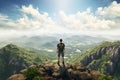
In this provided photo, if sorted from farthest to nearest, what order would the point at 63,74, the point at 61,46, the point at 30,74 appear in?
the point at 63,74, the point at 61,46, the point at 30,74

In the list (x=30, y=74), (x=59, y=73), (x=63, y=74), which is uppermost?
(x=30, y=74)

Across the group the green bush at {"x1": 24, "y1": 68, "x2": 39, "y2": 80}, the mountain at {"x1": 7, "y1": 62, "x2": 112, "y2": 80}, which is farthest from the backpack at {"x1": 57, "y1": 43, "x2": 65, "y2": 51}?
the green bush at {"x1": 24, "y1": 68, "x2": 39, "y2": 80}

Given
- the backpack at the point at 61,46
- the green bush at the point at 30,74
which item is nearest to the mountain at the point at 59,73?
the green bush at the point at 30,74

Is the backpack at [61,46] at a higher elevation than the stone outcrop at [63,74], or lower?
higher

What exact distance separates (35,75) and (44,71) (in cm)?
785

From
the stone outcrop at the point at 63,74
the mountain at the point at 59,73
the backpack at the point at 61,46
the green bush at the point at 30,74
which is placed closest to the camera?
the green bush at the point at 30,74

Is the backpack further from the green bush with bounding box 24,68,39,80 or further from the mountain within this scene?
the green bush with bounding box 24,68,39,80

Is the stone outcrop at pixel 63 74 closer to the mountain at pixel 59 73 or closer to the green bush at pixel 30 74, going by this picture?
the mountain at pixel 59 73

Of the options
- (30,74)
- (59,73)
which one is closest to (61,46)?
(59,73)

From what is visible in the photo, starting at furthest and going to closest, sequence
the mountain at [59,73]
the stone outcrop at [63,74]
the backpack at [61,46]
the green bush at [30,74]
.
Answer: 1. the stone outcrop at [63,74]
2. the mountain at [59,73]
3. the backpack at [61,46]
4. the green bush at [30,74]

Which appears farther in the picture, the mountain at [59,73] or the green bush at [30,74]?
the mountain at [59,73]

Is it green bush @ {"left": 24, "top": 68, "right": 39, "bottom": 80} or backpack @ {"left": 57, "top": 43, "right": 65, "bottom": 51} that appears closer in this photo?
green bush @ {"left": 24, "top": 68, "right": 39, "bottom": 80}

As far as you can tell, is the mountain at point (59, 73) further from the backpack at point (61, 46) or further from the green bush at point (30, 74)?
the backpack at point (61, 46)

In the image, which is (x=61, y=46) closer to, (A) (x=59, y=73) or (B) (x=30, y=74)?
(A) (x=59, y=73)
